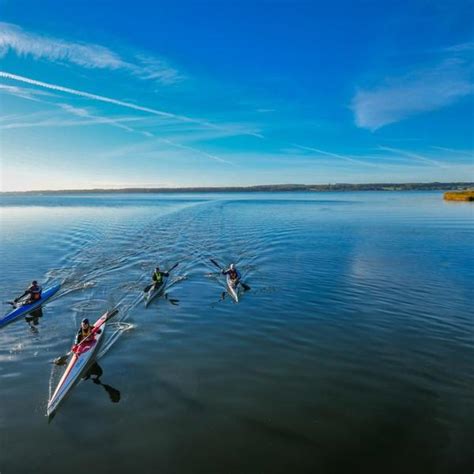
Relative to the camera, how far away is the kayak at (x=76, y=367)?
12141mm

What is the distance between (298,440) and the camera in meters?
10.4

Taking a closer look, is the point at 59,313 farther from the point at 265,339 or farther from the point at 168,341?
the point at 265,339

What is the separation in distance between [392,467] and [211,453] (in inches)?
199

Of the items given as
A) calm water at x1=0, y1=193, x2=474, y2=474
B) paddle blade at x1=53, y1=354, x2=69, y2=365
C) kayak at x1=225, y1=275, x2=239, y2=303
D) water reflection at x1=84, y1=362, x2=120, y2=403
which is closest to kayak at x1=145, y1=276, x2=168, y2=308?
calm water at x1=0, y1=193, x2=474, y2=474

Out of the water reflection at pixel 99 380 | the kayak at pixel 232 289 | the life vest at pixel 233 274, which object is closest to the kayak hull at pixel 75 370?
the water reflection at pixel 99 380

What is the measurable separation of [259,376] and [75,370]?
725cm

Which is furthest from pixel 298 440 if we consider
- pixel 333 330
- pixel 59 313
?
pixel 59 313

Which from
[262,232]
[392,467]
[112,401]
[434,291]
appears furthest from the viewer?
[262,232]

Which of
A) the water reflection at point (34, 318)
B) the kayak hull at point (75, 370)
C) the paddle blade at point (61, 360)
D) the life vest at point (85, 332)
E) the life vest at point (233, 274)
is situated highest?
the life vest at point (233, 274)

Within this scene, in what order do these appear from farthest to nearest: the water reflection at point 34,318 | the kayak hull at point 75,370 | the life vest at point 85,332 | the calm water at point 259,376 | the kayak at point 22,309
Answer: the kayak at point 22,309
the water reflection at point 34,318
the life vest at point 85,332
the kayak hull at point 75,370
the calm water at point 259,376

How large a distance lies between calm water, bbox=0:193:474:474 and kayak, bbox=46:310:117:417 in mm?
361

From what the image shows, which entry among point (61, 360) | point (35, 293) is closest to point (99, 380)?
point (61, 360)

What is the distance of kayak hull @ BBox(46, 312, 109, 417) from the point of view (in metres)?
12.1

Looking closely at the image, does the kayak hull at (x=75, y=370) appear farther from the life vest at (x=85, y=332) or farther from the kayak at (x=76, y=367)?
the life vest at (x=85, y=332)
